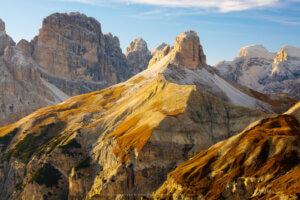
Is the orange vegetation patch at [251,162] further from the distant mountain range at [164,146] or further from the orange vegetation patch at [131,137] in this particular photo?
the orange vegetation patch at [131,137]

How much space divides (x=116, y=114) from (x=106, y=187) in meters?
48.6

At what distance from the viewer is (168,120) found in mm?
116562

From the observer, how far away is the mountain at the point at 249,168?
6638cm

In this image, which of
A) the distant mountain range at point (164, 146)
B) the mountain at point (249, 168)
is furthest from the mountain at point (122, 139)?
the mountain at point (249, 168)

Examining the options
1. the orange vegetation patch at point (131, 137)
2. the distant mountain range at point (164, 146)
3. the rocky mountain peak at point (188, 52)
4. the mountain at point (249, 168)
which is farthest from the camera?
the rocky mountain peak at point (188, 52)

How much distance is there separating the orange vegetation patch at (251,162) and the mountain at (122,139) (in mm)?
24665

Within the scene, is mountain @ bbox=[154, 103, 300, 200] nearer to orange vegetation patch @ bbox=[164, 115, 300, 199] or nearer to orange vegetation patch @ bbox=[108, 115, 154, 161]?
orange vegetation patch @ bbox=[164, 115, 300, 199]

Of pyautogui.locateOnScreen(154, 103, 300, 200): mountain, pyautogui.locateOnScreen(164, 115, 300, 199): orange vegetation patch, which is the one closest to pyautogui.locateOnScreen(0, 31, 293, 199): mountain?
pyautogui.locateOnScreen(154, 103, 300, 200): mountain

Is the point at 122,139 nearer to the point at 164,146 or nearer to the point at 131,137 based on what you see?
the point at 131,137

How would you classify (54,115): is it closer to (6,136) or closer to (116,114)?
(6,136)

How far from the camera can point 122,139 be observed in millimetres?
120438

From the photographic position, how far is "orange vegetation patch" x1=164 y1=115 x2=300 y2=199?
6881cm

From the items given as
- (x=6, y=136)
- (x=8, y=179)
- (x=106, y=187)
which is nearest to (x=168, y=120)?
(x=106, y=187)

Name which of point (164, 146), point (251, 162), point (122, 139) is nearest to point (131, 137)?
point (122, 139)
